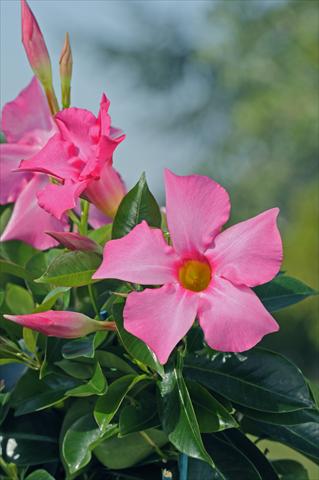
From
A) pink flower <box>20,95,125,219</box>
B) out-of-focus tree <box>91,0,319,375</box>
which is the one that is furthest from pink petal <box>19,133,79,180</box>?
out-of-focus tree <box>91,0,319,375</box>

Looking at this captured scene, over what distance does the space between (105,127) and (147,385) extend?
0.28m

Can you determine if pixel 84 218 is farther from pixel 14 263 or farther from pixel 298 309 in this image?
pixel 298 309

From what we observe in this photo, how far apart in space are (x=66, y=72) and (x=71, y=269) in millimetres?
261

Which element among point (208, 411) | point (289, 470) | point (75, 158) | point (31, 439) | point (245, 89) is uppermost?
point (75, 158)

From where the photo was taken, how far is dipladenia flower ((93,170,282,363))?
30.7 inches

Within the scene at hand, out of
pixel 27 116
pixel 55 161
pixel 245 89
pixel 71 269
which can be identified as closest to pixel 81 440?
pixel 71 269

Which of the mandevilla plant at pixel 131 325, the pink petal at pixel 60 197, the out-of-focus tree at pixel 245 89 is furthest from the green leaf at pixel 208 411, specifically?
the out-of-focus tree at pixel 245 89

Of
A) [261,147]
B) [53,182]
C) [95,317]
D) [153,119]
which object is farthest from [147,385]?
[153,119]

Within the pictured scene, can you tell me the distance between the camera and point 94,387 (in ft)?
2.89

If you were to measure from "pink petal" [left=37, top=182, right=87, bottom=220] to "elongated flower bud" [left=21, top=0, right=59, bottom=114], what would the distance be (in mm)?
184

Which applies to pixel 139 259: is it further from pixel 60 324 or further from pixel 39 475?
pixel 39 475

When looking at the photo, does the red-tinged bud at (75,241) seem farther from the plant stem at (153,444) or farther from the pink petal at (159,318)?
the plant stem at (153,444)

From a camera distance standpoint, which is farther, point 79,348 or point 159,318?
point 79,348

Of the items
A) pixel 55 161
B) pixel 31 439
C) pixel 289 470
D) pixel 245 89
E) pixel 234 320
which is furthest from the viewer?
pixel 245 89
